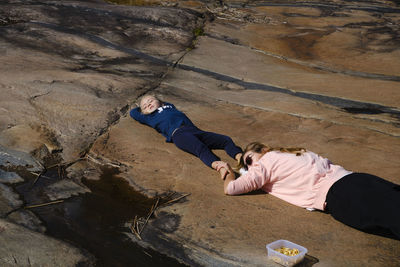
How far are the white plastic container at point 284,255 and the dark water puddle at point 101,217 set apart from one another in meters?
0.58

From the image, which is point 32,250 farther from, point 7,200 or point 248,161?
point 248,161

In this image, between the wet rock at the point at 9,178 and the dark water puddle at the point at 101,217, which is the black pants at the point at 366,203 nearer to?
the dark water puddle at the point at 101,217

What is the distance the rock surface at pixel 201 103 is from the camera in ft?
10.9

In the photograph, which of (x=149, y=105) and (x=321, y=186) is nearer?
(x=321, y=186)

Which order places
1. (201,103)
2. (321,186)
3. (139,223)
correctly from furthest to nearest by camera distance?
(201,103) → (321,186) → (139,223)

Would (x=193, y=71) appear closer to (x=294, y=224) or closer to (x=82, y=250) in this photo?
(x=294, y=224)

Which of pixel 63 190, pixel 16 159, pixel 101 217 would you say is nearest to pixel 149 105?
pixel 16 159

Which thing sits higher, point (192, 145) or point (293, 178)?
point (293, 178)

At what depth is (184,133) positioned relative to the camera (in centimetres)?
475

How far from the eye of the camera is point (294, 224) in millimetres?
3479

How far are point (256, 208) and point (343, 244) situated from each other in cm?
71

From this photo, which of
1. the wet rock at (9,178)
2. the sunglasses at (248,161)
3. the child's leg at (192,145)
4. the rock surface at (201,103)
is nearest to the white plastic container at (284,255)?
the rock surface at (201,103)

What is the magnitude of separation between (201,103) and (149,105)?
0.96 metres

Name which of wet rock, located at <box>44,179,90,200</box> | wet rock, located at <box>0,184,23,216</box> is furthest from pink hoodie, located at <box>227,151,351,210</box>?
wet rock, located at <box>0,184,23,216</box>
